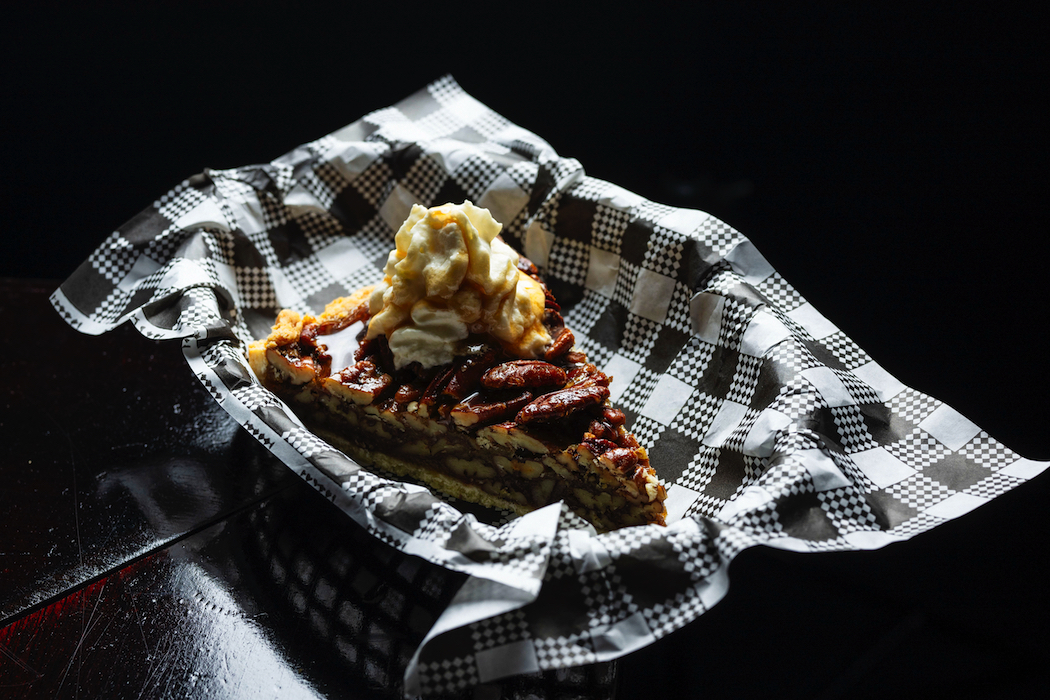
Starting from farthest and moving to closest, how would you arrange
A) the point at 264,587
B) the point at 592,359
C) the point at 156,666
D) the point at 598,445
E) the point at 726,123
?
the point at 726,123
the point at 592,359
the point at 598,445
the point at 264,587
the point at 156,666

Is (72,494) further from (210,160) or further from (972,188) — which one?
(972,188)

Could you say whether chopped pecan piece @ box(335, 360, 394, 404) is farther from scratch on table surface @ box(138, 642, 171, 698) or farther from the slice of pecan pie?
scratch on table surface @ box(138, 642, 171, 698)

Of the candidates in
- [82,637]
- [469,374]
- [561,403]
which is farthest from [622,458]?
[82,637]

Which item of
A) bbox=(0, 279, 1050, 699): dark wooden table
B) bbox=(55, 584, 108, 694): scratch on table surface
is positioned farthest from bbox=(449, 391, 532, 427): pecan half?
bbox=(55, 584, 108, 694): scratch on table surface

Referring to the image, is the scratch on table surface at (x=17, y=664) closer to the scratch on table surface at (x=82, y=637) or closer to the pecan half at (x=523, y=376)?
the scratch on table surface at (x=82, y=637)

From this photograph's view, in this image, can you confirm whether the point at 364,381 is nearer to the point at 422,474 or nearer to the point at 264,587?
the point at 422,474

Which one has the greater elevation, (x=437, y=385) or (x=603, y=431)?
(x=603, y=431)
